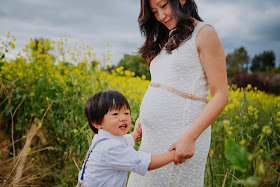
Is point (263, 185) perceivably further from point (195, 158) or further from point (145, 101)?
point (145, 101)

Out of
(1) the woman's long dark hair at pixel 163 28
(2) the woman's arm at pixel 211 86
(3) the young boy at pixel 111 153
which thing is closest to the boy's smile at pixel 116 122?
(3) the young boy at pixel 111 153

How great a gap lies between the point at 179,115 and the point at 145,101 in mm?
231

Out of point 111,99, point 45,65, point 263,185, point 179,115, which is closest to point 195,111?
point 179,115

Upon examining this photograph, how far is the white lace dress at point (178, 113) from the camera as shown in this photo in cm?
127

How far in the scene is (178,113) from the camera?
1.27 meters

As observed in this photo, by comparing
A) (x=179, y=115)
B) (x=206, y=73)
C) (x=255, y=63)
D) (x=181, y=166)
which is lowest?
(x=181, y=166)

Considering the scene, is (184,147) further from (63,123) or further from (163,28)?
(63,123)

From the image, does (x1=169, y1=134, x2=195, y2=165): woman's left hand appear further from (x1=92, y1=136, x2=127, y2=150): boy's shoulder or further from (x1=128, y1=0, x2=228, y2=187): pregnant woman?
(x1=92, y1=136, x2=127, y2=150): boy's shoulder

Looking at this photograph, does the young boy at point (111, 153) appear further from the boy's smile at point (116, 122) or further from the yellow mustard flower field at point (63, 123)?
the yellow mustard flower field at point (63, 123)

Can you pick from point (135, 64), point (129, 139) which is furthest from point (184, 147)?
point (135, 64)

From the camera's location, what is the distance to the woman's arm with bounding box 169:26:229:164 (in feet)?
3.70

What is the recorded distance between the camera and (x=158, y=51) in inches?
62.6

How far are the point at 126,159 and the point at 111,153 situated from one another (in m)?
0.08

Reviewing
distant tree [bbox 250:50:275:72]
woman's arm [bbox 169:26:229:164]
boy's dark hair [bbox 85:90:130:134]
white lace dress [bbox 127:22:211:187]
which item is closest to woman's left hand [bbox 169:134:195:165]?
woman's arm [bbox 169:26:229:164]
